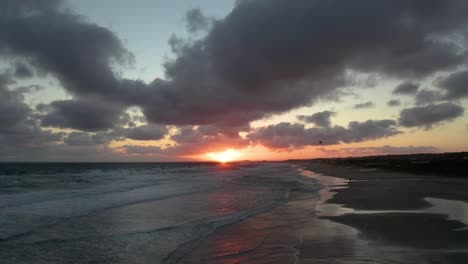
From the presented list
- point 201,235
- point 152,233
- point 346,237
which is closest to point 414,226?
point 346,237

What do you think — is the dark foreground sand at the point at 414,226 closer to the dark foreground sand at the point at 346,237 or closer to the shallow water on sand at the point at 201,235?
the dark foreground sand at the point at 346,237

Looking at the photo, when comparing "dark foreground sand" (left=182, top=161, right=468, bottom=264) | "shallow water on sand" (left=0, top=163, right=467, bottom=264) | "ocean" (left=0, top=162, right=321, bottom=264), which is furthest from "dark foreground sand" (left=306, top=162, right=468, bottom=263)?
"ocean" (left=0, top=162, right=321, bottom=264)

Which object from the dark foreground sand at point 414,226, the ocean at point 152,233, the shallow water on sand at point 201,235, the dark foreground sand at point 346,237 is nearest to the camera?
the dark foreground sand at point 346,237

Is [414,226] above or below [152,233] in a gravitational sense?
above

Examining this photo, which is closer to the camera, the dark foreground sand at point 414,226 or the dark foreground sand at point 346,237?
the dark foreground sand at point 346,237

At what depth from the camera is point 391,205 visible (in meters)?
21.4

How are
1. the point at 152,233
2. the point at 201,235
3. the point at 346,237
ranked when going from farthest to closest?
1. the point at 152,233
2. the point at 201,235
3. the point at 346,237

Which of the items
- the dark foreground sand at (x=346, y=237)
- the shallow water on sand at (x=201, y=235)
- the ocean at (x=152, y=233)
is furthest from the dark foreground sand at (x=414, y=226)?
the ocean at (x=152, y=233)

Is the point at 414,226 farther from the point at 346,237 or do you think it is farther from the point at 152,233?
the point at 152,233

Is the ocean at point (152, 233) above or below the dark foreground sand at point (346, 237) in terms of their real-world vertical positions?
below

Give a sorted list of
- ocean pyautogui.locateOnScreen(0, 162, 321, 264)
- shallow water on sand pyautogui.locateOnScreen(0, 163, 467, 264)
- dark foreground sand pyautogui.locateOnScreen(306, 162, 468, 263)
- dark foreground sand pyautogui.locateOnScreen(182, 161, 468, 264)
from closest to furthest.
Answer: dark foreground sand pyautogui.locateOnScreen(182, 161, 468, 264), dark foreground sand pyautogui.locateOnScreen(306, 162, 468, 263), shallow water on sand pyautogui.locateOnScreen(0, 163, 467, 264), ocean pyautogui.locateOnScreen(0, 162, 321, 264)

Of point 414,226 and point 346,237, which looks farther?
point 414,226

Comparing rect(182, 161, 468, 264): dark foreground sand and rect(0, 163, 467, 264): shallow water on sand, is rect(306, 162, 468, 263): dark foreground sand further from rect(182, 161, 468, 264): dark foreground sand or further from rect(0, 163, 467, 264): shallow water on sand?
Result: rect(0, 163, 467, 264): shallow water on sand

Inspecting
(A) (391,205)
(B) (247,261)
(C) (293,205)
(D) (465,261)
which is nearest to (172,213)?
(C) (293,205)
